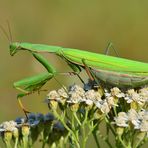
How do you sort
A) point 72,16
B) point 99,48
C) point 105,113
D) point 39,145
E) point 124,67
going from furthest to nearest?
point 72,16 → point 99,48 → point 39,145 → point 124,67 → point 105,113

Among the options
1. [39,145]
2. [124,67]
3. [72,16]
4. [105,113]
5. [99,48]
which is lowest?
[39,145]

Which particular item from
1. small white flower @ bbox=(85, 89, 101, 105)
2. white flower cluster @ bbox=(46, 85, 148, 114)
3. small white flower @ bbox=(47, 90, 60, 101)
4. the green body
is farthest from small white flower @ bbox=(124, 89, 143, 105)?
small white flower @ bbox=(47, 90, 60, 101)

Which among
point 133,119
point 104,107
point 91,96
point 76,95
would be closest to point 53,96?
point 76,95

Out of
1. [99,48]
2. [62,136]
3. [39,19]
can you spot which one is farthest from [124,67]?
[39,19]

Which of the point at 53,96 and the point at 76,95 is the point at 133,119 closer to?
the point at 76,95

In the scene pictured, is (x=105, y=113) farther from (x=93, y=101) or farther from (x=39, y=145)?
(x=39, y=145)

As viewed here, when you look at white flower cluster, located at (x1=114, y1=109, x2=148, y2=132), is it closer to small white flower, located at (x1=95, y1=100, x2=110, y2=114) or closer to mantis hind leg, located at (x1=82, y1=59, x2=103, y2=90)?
small white flower, located at (x1=95, y1=100, x2=110, y2=114)
